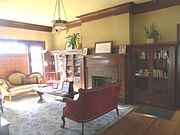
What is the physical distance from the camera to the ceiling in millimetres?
4145

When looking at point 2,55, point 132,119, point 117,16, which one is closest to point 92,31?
point 117,16

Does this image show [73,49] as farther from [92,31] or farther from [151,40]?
[151,40]

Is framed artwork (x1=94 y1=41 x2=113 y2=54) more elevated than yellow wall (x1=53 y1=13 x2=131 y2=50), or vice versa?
yellow wall (x1=53 y1=13 x2=131 y2=50)

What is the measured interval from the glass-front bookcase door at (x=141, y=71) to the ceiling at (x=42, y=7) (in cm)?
146

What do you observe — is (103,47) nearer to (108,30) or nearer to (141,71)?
(108,30)

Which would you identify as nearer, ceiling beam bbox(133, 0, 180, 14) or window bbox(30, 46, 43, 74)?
ceiling beam bbox(133, 0, 180, 14)

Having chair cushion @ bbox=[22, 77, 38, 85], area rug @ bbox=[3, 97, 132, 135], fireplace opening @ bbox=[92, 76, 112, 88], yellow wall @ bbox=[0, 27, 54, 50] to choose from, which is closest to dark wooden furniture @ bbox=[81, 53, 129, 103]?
fireplace opening @ bbox=[92, 76, 112, 88]

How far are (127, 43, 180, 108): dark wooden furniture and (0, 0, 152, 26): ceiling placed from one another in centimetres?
141

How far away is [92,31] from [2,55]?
337 cm

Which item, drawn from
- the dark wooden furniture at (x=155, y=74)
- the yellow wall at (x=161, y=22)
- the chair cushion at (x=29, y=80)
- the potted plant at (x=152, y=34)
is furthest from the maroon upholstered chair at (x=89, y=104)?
the chair cushion at (x=29, y=80)

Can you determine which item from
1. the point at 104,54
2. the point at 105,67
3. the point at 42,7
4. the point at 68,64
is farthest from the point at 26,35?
the point at 105,67

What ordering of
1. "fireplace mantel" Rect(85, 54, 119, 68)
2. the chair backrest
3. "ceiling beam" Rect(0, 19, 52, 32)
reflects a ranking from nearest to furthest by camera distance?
the chair backrest
"fireplace mantel" Rect(85, 54, 119, 68)
"ceiling beam" Rect(0, 19, 52, 32)

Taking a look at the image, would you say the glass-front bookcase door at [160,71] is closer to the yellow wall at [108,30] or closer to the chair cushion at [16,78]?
the yellow wall at [108,30]

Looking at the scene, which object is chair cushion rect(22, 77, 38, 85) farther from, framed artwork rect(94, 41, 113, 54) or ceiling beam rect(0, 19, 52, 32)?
framed artwork rect(94, 41, 113, 54)
